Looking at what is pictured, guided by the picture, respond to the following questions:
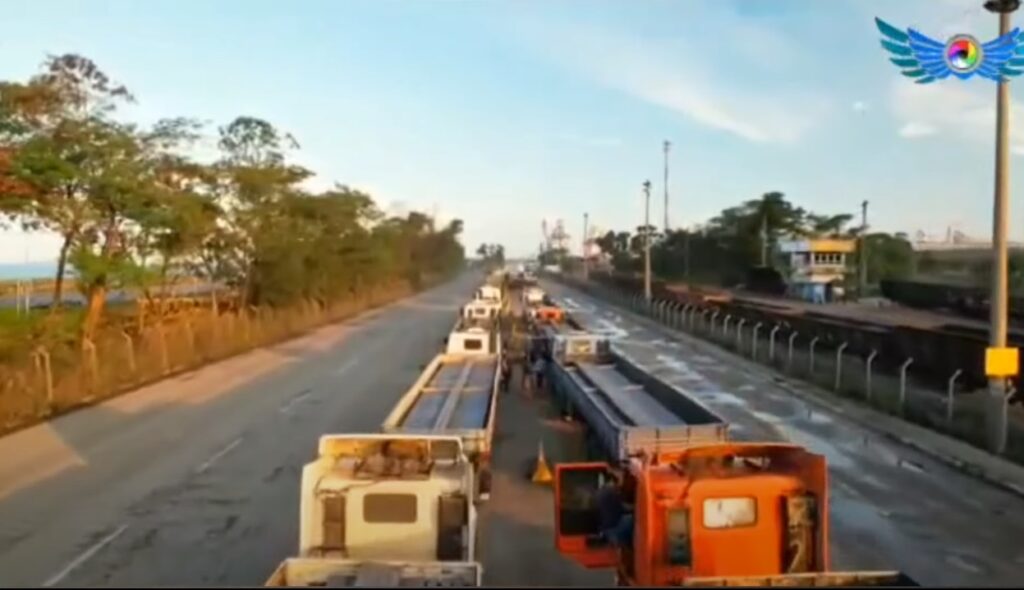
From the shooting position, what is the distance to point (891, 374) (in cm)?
2889

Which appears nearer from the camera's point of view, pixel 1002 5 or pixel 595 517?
pixel 595 517

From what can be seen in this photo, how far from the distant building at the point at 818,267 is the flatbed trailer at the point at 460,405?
55525 mm

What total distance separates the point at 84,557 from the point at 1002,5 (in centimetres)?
1629

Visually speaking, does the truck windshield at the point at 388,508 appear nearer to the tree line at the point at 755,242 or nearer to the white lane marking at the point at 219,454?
the white lane marking at the point at 219,454

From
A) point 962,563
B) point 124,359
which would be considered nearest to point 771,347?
point 124,359

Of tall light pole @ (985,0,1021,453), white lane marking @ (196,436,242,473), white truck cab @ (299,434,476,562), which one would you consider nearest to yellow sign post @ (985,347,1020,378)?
tall light pole @ (985,0,1021,453)

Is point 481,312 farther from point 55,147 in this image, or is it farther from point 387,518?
point 387,518

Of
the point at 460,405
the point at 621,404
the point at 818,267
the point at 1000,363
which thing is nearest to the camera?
the point at 621,404

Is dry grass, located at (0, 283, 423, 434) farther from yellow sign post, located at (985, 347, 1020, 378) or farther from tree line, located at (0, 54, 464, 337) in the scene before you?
yellow sign post, located at (985, 347, 1020, 378)

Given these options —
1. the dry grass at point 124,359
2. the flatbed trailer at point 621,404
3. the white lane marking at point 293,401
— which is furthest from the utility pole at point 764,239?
the white lane marking at point 293,401

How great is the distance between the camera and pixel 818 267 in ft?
270

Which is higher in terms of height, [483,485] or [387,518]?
[387,518]

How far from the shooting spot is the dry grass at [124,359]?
74.9 ft

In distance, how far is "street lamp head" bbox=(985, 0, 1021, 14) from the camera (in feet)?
61.9
